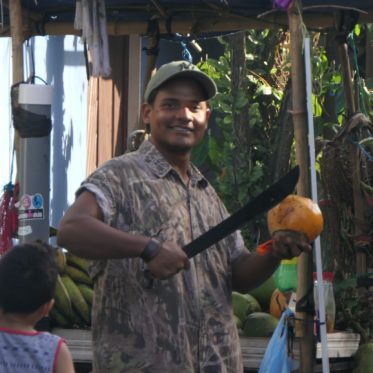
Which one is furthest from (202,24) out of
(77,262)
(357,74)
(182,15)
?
(77,262)

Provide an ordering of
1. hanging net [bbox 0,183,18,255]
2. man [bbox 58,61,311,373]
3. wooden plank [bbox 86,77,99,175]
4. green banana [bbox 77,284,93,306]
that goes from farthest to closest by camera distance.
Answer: wooden plank [bbox 86,77,99,175] < green banana [bbox 77,284,93,306] < hanging net [bbox 0,183,18,255] < man [bbox 58,61,311,373]

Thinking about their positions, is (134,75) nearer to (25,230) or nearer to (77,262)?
(77,262)

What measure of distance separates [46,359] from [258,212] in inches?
32.1

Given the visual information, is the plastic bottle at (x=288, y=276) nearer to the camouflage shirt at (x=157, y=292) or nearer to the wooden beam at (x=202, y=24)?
the wooden beam at (x=202, y=24)

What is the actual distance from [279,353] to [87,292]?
126cm

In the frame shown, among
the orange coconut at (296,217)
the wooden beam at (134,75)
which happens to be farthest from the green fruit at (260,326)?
the wooden beam at (134,75)

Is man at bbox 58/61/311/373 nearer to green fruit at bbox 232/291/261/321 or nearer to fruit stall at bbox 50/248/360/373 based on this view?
fruit stall at bbox 50/248/360/373

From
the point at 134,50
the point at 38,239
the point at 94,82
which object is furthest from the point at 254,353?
the point at 134,50

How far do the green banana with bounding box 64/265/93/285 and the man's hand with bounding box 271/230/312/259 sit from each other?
244cm

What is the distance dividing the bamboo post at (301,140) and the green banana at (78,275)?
4.71ft

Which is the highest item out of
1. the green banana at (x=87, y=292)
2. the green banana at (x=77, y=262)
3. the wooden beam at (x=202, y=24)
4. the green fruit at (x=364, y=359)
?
the wooden beam at (x=202, y=24)

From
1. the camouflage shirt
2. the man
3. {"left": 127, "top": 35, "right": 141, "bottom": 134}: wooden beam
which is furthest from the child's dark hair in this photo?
{"left": 127, "top": 35, "right": 141, "bottom": 134}: wooden beam

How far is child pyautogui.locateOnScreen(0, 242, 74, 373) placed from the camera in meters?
3.14

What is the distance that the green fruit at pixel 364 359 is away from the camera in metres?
5.41
